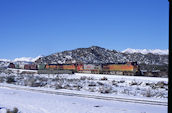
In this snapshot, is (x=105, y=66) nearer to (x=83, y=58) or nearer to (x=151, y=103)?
(x=151, y=103)

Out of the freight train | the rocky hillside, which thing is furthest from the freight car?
the rocky hillside

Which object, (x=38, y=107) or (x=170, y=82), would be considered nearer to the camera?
(x=170, y=82)

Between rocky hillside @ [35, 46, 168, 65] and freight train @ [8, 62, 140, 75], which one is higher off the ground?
rocky hillside @ [35, 46, 168, 65]

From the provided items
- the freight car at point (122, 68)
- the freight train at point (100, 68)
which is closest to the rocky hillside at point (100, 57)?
the freight train at point (100, 68)

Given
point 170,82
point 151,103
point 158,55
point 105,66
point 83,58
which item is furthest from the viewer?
point 158,55

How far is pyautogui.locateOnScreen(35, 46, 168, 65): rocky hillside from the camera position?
14750 cm

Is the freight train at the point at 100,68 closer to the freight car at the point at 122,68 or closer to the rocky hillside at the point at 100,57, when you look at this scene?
the freight car at the point at 122,68

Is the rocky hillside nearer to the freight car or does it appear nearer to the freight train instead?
the freight train

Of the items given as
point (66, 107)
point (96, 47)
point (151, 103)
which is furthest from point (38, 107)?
point (96, 47)

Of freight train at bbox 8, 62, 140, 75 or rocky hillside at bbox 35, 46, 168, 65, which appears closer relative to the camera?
freight train at bbox 8, 62, 140, 75

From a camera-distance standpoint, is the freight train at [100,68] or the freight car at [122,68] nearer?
the freight car at [122,68]

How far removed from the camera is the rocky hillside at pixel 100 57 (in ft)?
484

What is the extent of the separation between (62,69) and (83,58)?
88.7 metres

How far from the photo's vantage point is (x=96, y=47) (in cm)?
17250
